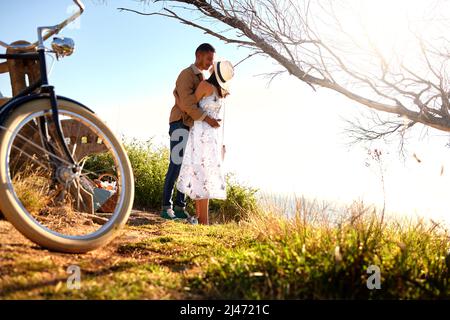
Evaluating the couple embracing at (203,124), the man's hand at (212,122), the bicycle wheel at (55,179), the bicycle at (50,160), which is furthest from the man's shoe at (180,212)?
the bicycle at (50,160)

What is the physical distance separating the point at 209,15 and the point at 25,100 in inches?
156

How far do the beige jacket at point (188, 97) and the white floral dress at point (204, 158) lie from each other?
13cm

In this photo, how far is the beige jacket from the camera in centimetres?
533

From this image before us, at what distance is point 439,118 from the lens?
580cm

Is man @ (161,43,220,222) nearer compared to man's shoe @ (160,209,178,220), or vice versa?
man @ (161,43,220,222)

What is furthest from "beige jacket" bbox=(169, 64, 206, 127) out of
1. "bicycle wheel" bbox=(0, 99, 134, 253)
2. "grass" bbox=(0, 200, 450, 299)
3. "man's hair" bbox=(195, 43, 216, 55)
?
"grass" bbox=(0, 200, 450, 299)

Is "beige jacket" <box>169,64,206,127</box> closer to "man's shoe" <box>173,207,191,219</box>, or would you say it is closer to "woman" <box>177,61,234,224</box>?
"woman" <box>177,61,234,224</box>

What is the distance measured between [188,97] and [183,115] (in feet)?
1.11

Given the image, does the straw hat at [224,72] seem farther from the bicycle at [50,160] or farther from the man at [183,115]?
the bicycle at [50,160]

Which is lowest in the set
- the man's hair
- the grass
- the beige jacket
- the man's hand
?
the grass

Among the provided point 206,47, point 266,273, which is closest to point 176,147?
point 206,47

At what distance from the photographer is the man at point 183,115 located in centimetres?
537

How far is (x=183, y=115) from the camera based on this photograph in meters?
5.63

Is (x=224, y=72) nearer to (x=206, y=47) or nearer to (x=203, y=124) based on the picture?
Answer: (x=206, y=47)
